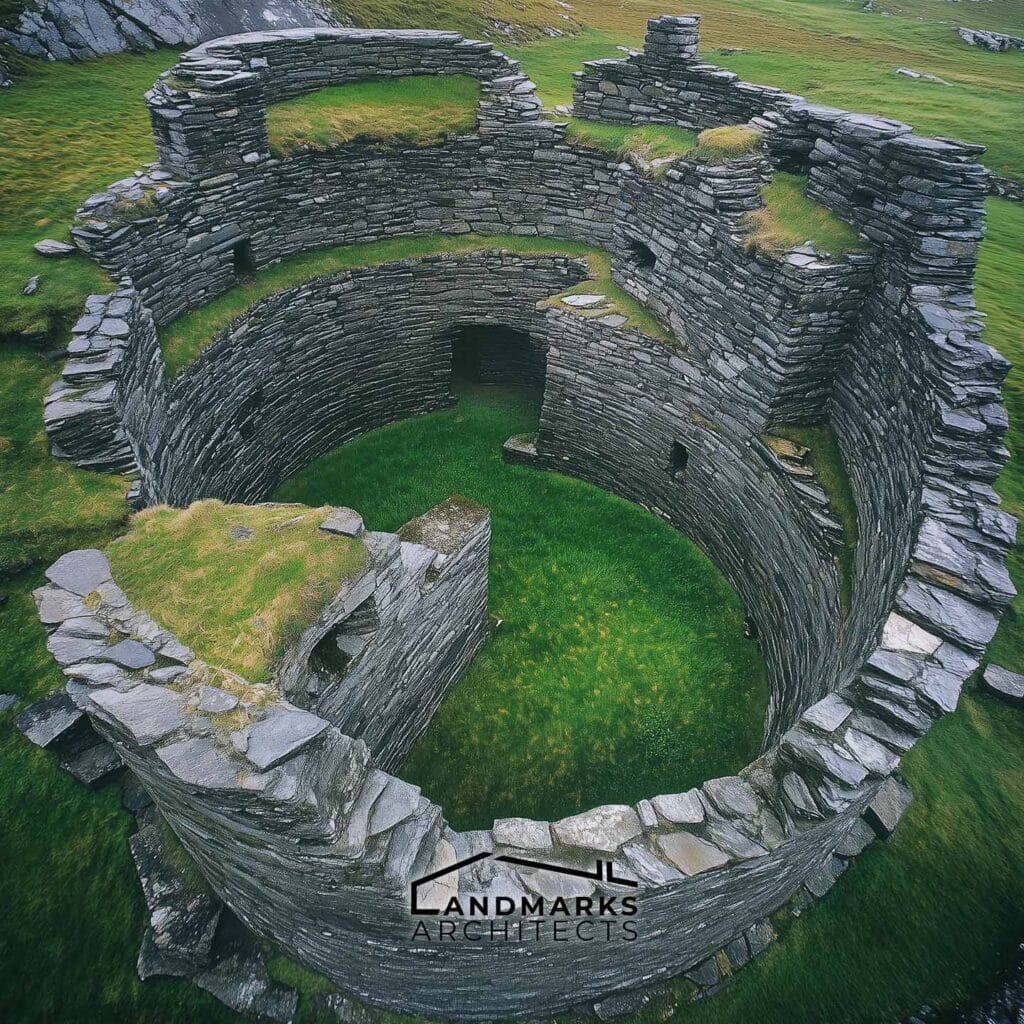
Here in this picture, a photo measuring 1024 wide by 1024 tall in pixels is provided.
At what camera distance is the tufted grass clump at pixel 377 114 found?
10930 millimetres

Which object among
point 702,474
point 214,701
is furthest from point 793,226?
point 214,701

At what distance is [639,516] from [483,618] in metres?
3.60

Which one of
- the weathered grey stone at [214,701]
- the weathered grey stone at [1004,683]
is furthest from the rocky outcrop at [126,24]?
the weathered grey stone at [1004,683]

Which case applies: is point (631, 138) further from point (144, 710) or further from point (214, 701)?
point (144, 710)

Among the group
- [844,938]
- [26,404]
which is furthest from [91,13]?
[844,938]

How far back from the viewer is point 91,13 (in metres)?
13.5

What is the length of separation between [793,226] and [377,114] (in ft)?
24.0

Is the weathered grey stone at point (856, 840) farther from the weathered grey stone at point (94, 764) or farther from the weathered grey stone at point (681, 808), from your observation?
the weathered grey stone at point (94, 764)

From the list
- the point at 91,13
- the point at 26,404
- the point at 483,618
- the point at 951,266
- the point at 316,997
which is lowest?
the point at 316,997

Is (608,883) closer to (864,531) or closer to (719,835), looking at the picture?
(719,835)

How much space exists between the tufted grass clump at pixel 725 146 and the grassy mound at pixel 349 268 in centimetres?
244

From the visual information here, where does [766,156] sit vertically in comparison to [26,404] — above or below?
above

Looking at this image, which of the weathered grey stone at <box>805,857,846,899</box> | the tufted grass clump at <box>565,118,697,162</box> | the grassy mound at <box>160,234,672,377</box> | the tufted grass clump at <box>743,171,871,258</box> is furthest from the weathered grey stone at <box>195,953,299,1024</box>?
the tufted grass clump at <box>565,118,697,162</box>

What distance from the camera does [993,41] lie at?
2836 cm
